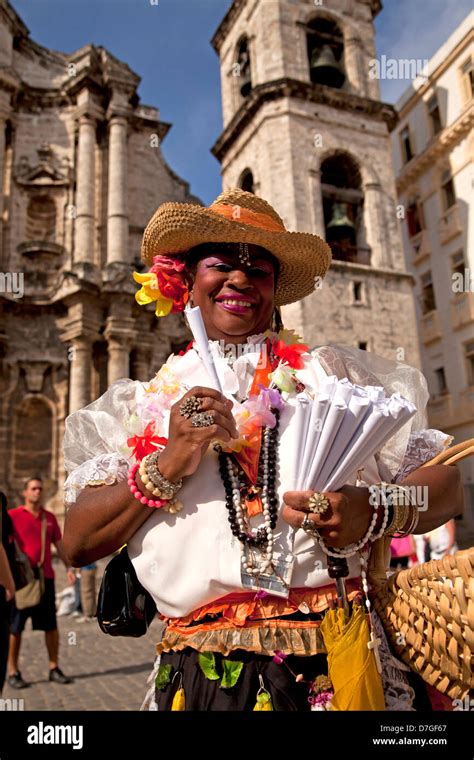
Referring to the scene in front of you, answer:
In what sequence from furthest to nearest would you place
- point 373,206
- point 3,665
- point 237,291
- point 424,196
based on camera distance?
1. point 424,196
2. point 373,206
3. point 3,665
4. point 237,291

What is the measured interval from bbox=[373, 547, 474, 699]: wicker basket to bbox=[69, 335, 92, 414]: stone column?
15013mm

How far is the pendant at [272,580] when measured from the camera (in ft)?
5.14

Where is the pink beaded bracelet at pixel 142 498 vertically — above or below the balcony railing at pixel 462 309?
below

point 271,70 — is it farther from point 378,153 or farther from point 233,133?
point 378,153

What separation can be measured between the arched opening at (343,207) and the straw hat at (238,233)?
53.1 ft

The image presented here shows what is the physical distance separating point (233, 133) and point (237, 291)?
20.1 metres

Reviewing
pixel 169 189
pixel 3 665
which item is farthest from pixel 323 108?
pixel 3 665

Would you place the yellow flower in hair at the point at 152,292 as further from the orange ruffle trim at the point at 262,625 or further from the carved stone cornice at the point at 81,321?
the carved stone cornice at the point at 81,321

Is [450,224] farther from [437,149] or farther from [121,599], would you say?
[121,599]

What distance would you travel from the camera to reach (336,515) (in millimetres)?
1453

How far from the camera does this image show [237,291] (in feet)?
6.42

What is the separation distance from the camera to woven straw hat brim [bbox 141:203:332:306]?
199 cm

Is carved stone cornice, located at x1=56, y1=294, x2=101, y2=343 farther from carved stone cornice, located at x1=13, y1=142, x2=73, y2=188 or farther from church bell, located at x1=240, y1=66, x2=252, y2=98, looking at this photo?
church bell, located at x1=240, y1=66, x2=252, y2=98

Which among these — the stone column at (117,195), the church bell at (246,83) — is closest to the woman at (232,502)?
the stone column at (117,195)
